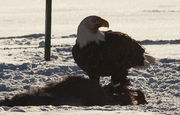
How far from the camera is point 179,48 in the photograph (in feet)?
36.8

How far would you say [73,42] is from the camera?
1228 centimetres

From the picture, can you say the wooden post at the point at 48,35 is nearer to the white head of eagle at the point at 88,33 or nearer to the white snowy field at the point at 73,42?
the white snowy field at the point at 73,42

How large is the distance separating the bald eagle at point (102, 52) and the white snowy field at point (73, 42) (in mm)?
486

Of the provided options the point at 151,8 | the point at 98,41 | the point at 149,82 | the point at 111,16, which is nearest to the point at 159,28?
the point at 111,16

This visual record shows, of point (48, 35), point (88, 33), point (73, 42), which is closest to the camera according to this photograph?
point (88, 33)

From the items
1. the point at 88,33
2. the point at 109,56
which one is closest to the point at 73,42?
the point at 88,33

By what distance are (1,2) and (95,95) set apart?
645 inches

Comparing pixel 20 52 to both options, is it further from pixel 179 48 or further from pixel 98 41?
pixel 98 41

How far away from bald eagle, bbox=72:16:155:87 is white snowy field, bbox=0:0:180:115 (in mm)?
486

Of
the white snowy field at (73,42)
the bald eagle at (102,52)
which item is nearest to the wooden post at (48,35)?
the white snowy field at (73,42)

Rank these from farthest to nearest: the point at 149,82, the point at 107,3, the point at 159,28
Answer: the point at 107,3, the point at 159,28, the point at 149,82

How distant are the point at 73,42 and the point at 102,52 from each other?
501 cm

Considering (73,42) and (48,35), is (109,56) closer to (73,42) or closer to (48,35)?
(48,35)

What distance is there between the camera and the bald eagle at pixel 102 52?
729cm
